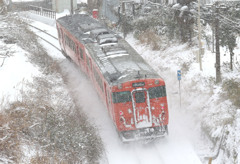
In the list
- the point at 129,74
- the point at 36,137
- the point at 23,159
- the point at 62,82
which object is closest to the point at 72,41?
the point at 62,82

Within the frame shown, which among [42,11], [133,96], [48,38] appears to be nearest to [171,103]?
[133,96]

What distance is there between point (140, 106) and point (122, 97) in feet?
2.36

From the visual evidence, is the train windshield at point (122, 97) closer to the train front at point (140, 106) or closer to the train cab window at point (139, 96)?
the train front at point (140, 106)

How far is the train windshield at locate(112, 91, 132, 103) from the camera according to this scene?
42.0ft

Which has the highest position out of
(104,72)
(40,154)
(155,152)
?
(104,72)

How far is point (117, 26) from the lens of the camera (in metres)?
31.4

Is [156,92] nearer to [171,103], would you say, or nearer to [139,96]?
[139,96]

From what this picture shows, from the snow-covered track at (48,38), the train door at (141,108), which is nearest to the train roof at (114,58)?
the train door at (141,108)

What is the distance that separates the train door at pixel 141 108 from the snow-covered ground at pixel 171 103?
134 cm

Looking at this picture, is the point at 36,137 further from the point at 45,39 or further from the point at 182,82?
the point at 45,39

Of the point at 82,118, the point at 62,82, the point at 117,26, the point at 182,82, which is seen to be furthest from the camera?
the point at 117,26

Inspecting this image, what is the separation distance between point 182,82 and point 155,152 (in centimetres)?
557

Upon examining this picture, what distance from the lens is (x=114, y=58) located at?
1481cm

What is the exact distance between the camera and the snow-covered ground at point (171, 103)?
13.4m
